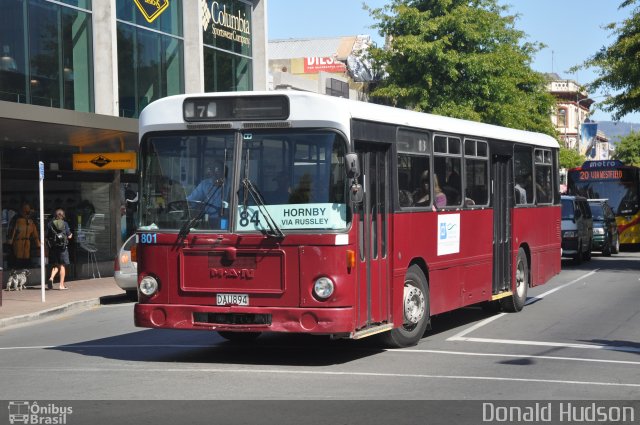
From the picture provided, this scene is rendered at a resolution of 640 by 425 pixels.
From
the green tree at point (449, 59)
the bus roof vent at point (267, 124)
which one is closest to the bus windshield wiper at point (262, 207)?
the bus roof vent at point (267, 124)

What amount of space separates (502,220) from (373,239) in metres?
5.09

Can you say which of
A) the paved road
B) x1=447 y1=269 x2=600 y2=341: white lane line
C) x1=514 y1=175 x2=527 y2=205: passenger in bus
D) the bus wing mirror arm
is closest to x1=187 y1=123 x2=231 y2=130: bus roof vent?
the bus wing mirror arm

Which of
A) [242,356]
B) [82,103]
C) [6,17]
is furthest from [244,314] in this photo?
[82,103]

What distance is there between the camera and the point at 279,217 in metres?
11.0

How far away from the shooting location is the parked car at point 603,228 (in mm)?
35500

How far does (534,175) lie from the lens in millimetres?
18328

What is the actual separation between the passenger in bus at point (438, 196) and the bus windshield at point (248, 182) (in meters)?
2.91

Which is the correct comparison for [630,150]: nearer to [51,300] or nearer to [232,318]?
[51,300]

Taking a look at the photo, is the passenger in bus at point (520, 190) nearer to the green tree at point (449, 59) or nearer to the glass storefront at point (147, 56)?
the glass storefront at point (147, 56)

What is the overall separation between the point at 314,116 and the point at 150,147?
6.29 ft

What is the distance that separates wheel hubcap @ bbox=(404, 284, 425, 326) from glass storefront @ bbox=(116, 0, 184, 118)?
674 inches

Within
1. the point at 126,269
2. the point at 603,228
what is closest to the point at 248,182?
the point at 126,269

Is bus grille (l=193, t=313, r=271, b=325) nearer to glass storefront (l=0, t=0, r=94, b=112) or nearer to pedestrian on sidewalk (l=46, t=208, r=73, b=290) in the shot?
pedestrian on sidewalk (l=46, t=208, r=73, b=290)

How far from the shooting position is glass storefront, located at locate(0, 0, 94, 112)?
23.9m
